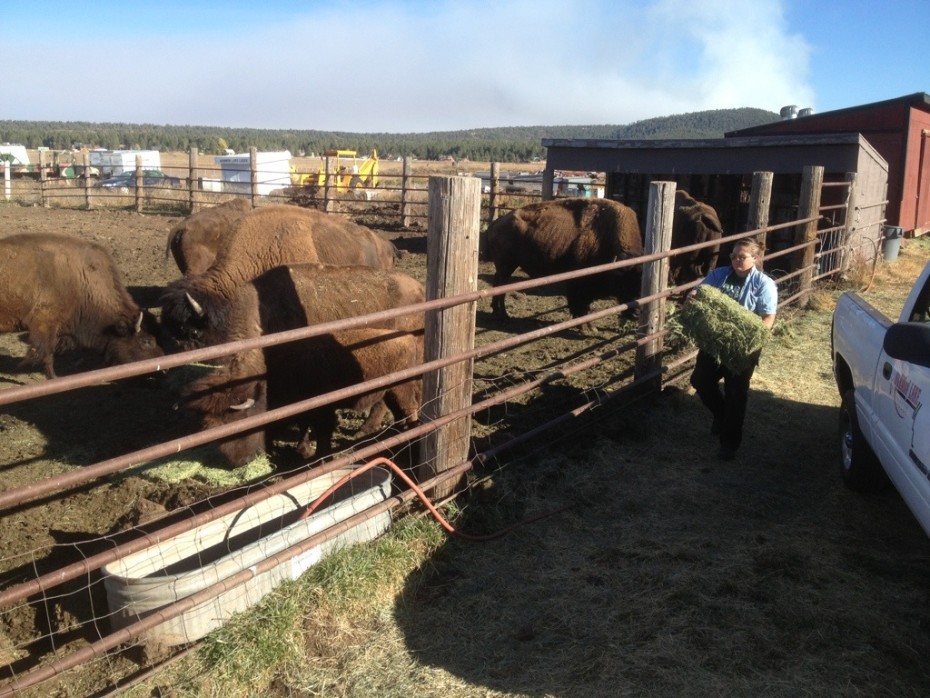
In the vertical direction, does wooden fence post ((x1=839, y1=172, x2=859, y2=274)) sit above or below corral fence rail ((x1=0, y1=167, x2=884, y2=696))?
above

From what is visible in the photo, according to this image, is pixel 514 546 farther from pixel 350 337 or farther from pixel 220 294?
pixel 220 294

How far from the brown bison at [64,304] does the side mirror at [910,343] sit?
711cm

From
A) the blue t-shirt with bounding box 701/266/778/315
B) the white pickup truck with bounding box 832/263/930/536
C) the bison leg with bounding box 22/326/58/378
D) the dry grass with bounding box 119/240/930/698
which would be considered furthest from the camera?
the bison leg with bounding box 22/326/58/378

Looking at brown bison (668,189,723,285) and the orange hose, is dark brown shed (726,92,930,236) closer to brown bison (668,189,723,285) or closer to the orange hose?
brown bison (668,189,723,285)

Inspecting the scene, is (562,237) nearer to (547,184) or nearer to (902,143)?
(547,184)

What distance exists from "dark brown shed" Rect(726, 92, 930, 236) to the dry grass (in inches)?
631

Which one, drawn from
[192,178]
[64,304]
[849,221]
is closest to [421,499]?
[64,304]

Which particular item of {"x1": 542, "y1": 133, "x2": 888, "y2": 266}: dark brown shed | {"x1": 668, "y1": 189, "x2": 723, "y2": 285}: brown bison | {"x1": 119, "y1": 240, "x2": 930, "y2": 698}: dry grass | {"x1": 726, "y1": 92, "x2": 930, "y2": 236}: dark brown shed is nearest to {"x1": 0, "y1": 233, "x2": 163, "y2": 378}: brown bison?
{"x1": 119, "y1": 240, "x2": 930, "y2": 698}: dry grass

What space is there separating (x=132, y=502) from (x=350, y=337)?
186cm

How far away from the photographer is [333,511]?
4.18 meters

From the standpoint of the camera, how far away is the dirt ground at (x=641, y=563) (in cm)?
340

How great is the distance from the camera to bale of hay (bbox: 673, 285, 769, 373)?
5.42 m

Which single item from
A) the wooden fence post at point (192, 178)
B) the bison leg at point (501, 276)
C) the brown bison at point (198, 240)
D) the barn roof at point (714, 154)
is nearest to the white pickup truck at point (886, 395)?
the bison leg at point (501, 276)

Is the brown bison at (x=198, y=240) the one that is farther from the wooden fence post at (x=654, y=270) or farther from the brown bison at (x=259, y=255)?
the wooden fence post at (x=654, y=270)
